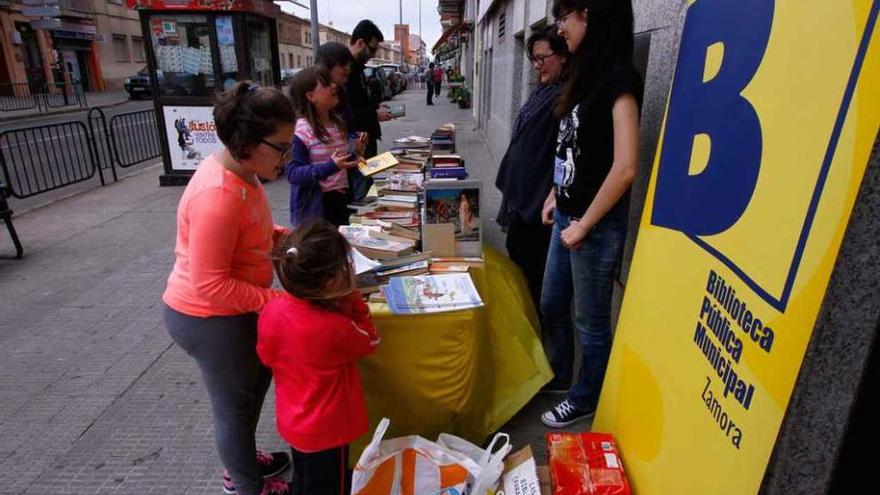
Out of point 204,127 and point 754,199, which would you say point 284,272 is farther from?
point 204,127

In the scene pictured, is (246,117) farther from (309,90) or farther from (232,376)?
(309,90)

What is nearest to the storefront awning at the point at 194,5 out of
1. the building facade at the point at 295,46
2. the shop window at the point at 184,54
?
the shop window at the point at 184,54

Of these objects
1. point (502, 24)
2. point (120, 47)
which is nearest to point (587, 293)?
point (502, 24)

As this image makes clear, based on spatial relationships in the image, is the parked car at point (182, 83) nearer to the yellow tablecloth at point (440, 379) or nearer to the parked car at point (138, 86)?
the yellow tablecloth at point (440, 379)

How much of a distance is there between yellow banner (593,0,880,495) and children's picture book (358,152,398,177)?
6.20 feet

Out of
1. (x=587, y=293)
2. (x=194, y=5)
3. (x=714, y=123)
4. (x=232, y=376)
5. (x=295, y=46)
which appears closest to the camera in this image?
(x=714, y=123)

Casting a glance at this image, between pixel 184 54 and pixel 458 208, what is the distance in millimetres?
6489

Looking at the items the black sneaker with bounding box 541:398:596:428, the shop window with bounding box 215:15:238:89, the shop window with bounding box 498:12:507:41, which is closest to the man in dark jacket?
the black sneaker with bounding box 541:398:596:428

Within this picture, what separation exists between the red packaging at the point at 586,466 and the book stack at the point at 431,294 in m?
0.67

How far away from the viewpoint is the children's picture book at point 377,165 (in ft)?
10.7

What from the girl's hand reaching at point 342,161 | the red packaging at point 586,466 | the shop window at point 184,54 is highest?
the shop window at point 184,54

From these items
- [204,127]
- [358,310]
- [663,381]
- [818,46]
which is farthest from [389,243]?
[204,127]

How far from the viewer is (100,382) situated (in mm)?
3117

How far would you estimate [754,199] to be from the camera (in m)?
Result: 1.18
